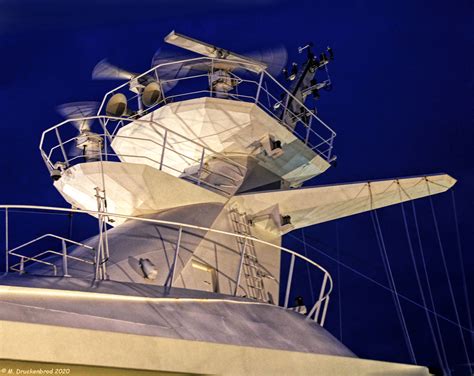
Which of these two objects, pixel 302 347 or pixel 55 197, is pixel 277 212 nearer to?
pixel 302 347

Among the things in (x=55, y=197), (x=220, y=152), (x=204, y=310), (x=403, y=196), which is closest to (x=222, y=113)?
(x=220, y=152)

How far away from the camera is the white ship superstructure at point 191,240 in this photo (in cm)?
802

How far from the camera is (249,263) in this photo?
14906mm

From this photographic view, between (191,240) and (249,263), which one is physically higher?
(191,240)

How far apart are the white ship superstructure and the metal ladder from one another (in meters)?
0.04

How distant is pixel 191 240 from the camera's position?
13.9 metres

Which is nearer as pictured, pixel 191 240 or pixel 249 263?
pixel 191 240

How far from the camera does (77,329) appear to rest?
7.50 metres

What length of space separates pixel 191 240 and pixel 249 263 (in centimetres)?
160

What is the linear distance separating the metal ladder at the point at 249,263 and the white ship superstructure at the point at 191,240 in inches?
1.5

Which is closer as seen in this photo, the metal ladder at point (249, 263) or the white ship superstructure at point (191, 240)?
the white ship superstructure at point (191, 240)

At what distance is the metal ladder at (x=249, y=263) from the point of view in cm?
1465

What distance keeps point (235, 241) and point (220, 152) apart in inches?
136

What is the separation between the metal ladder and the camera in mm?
14646
